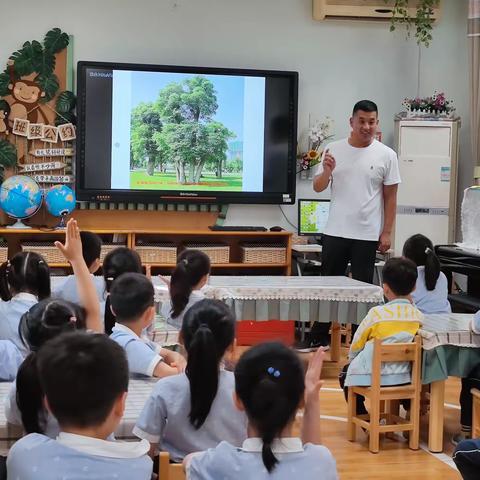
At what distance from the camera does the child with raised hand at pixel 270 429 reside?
1587 millimetres

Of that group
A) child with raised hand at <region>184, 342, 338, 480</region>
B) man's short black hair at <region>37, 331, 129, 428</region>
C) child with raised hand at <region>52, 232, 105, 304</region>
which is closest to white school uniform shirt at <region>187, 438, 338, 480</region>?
child with raised hand at <region>184, 342, 338, 480</region>

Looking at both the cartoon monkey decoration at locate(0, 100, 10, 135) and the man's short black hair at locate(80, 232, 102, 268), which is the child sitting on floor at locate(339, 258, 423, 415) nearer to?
the man's short black hair at locate(80, 232, 102, 268)

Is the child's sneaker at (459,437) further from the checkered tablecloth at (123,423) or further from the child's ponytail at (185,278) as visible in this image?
the checkered tablecloth at (123,423)

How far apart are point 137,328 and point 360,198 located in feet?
9.53

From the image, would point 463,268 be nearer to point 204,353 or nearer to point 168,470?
point 204,353

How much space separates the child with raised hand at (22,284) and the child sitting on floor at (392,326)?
154cm

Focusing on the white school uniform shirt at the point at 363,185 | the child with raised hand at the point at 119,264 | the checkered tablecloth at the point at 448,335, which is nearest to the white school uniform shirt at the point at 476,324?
the checkered tablecloth at the point at 448,335

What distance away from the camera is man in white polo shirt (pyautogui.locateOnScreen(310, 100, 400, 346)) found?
17.0ft

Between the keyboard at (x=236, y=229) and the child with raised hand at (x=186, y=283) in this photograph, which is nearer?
the child with raised hand at (x=186, y=283)

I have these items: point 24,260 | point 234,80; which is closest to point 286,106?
point 234,80

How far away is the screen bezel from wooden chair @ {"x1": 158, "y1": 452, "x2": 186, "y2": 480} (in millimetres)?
4946

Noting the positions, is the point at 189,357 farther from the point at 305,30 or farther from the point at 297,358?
the point at 305,30

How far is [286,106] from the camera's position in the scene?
6.71 m

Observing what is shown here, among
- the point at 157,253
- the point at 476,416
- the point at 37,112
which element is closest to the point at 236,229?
the point at 157,253
